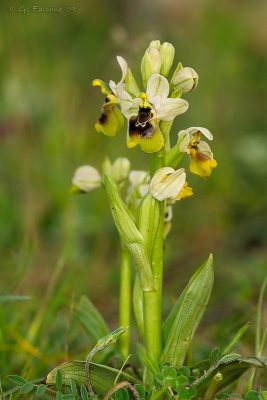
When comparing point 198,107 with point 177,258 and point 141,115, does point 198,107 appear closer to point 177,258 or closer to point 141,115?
point 177,258

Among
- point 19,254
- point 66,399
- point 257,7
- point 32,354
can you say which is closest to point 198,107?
point 19,254

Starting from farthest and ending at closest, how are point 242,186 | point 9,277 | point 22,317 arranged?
point 242,186, point 9,277, point 22,317

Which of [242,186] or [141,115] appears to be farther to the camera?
[242,186]

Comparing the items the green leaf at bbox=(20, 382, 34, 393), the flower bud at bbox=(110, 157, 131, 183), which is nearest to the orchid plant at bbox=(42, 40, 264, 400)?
the green leaf at bbox=(20, 382, 34, 393)

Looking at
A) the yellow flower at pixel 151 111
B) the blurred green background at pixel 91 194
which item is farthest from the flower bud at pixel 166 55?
the blurred green background at pixel 91 194

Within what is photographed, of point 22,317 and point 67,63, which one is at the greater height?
point 67,63

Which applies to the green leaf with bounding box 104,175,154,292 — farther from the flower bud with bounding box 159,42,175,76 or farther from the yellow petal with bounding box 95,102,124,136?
the flower bud with bounding box 159,42,175,76

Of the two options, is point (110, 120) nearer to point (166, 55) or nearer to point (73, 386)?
point (166, 55)
